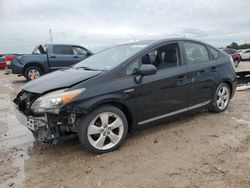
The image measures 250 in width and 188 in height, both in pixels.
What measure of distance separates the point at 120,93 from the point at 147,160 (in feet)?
3.21

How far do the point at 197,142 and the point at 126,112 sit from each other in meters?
1.15

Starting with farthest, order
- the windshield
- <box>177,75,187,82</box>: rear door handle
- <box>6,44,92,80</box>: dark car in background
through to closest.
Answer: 1. <box>6,44,92,80</box>: dark car in background
2. <box>177,75,187,82</box>: rear door handle
3. the windshield

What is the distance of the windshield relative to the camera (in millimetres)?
4281

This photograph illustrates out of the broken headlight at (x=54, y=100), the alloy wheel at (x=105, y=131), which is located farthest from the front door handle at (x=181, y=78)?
the broken headlight at (x=54, y=100)

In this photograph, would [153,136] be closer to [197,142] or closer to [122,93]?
[197,142]

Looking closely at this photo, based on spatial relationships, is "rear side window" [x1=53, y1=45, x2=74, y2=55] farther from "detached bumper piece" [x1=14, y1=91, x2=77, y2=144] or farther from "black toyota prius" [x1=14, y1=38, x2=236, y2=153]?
"detached bumper piece" [x1=14, y1=91, x2=77, y2=144]

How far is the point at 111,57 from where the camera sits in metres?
4.65

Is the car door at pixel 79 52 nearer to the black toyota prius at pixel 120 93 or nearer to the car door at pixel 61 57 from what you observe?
the car door at pixel 61 57

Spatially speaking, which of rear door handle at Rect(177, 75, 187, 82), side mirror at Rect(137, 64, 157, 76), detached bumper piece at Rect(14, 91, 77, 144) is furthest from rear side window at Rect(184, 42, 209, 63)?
detached bumper piece at Rect(14, 91, 77, 144)

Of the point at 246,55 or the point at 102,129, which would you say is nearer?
the point at 102,129

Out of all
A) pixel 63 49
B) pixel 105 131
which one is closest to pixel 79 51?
pixel 63 49

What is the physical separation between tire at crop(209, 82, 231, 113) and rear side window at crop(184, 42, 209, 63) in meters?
0.69

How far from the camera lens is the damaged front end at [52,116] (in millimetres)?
3508

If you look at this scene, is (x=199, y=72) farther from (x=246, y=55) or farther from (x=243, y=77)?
(x=246, y=55)
